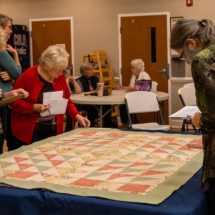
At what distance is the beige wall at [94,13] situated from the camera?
6.95 metres

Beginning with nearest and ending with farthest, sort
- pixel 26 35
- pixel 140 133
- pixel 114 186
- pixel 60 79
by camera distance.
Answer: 1. pixel 114 186
2. pixel 140 133
3. pixel 60 79
4. pixel 26 35

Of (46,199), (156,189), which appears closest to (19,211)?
(46,199)

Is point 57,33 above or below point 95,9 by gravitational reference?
below

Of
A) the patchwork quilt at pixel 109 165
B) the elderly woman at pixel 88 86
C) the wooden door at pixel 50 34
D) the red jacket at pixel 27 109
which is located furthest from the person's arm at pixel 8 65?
the wooden door at pixel 50 34

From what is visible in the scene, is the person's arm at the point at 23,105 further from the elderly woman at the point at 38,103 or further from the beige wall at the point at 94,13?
the beige wall at the point at 94,13

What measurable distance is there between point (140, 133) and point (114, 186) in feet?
3.72

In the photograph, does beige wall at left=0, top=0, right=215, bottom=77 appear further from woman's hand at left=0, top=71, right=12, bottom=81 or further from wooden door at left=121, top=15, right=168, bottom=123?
woman's hand at left=0, top=71, right=12, bottom=81

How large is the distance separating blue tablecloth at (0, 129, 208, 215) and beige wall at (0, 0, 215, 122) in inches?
226

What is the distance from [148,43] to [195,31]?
19.1 ft

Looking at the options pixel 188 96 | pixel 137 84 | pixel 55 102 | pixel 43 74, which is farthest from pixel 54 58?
pixel 188 96

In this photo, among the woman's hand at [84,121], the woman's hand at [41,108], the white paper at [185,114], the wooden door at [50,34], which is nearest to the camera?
the white paper at [185,114]

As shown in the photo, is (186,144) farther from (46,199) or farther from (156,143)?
(46,199)

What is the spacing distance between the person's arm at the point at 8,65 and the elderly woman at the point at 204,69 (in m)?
1.80

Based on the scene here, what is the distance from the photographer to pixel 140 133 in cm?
256
